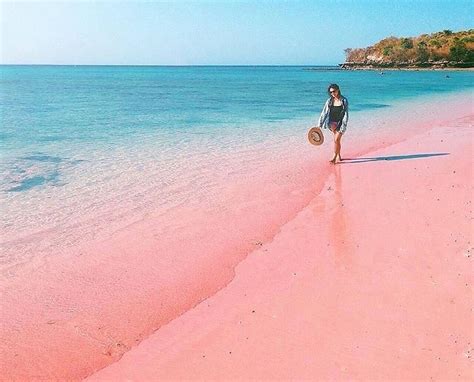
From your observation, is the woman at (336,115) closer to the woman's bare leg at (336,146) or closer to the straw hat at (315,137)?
the woman's bare leg at (336,146)

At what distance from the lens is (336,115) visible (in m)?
11.4

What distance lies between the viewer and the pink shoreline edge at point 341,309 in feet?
12.6

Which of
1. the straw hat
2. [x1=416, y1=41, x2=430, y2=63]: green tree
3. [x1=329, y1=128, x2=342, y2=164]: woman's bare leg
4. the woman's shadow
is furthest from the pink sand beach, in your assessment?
[x1=416, y1=41, x2=430, y2=63]: green tree

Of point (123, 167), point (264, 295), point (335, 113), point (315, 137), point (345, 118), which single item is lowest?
point (264, 295)

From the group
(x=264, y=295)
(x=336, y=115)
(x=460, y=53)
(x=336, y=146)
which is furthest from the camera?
(x=460, y=53)

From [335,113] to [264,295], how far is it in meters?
7.19

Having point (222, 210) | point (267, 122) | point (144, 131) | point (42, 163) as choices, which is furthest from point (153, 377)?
point (267, 122)

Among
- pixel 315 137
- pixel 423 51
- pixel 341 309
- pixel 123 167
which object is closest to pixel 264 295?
pixel 341 309

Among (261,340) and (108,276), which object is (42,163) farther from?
(261,340)

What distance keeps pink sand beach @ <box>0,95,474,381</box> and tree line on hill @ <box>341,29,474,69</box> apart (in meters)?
108

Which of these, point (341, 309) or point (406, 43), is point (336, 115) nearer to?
point (341, 309)

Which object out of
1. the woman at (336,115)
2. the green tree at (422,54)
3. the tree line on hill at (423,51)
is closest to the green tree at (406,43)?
the tree line on hill at (423,51)

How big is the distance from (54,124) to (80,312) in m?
15.9

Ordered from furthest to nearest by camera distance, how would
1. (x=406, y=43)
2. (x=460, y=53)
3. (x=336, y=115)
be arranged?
(x=406, y=43) < (x=460, y=53) < (x=336, y=115)
